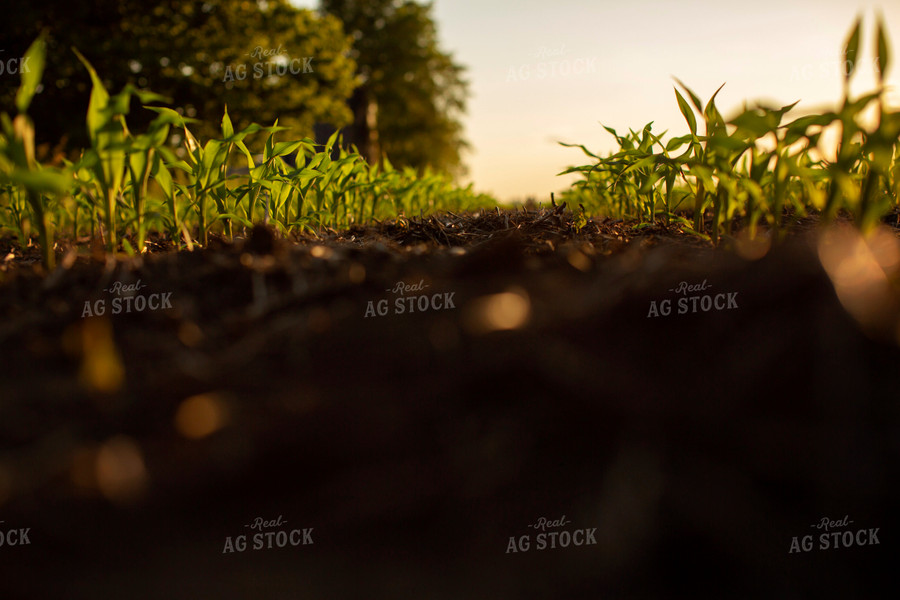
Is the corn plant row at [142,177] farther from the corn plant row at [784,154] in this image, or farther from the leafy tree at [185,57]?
the leafy tree at [185,57]

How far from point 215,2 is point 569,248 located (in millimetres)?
14650

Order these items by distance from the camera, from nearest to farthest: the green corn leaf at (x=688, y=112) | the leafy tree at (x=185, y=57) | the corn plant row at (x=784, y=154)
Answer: the corn plant row at (x=784, y=154) < the green corn leaf at (x=688, y=112) < the leafy tree at (x=185, y=57)

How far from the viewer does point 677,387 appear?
Answer: 0.75m

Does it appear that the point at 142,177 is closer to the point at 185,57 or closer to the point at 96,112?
the point at 96,112

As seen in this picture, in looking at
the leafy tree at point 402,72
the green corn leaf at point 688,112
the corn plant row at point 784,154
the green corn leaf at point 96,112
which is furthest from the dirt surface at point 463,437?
the leafy tree at point 402,72

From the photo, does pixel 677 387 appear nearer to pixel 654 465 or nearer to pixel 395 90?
pixel 654 465

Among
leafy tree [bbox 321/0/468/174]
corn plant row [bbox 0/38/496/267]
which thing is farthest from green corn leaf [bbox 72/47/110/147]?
leafy tree [bbox 321/0/468/174]

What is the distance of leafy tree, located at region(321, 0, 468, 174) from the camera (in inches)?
868

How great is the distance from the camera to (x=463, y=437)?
728 millimetres

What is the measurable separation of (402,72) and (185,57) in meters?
12.8

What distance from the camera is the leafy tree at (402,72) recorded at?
22047 mm

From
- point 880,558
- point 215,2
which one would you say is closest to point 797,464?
point 880,558

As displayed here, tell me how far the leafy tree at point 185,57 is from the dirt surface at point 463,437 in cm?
953

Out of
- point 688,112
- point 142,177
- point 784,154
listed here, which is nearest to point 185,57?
point 142,177
